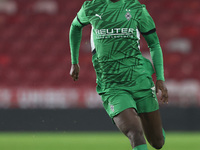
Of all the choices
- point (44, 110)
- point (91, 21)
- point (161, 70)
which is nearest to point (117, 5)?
point (91, 21)

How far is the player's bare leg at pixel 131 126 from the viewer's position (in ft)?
13.9

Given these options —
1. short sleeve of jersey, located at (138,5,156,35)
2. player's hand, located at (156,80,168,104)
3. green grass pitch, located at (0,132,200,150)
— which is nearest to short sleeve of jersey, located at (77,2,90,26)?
short sleeve of jersey, located at (138,5,156,35)

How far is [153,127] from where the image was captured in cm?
498

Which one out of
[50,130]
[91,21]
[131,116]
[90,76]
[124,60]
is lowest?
[50,130]

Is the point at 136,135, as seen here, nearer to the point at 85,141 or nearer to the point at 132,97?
the point at 132,97

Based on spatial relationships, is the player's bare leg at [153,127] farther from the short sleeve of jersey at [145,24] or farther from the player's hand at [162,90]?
the short sleeve of jersey at [145,24]

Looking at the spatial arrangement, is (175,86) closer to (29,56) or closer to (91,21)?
(29,56)

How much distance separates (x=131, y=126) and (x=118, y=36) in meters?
0.81

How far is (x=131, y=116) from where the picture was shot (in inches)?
172

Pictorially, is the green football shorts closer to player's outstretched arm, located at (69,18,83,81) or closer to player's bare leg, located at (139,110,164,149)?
player's bare leg, located at (139,110,164,149)

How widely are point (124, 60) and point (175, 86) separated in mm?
8346

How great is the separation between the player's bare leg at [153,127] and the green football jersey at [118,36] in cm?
44

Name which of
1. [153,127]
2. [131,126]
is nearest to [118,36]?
[131,126]

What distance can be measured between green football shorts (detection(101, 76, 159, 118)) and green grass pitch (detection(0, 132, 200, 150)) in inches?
141
